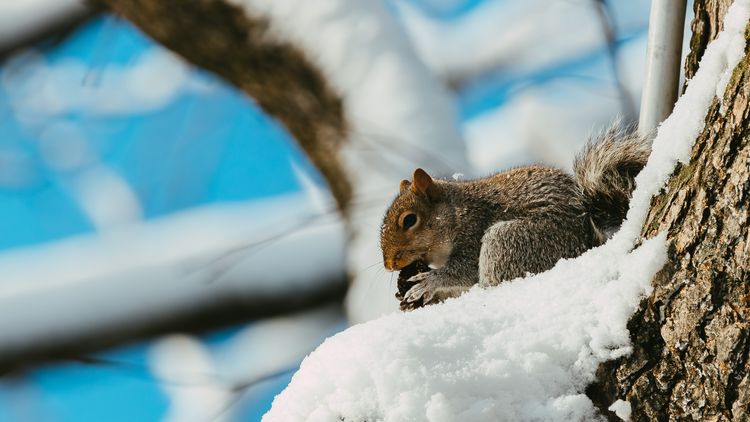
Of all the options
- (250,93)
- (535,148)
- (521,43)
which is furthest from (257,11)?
(521,43)

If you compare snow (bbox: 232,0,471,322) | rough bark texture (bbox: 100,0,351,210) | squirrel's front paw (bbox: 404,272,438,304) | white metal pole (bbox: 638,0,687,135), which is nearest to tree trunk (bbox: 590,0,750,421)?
white metal pole (bbox: 638,0,687,135)

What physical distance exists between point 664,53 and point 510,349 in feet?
2.16

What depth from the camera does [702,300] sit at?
1.10m

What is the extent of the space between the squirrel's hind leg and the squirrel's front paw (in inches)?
5.6

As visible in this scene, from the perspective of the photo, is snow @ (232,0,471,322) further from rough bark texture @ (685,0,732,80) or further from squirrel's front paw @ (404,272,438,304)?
rough bark texture @ (685,0,732,80)

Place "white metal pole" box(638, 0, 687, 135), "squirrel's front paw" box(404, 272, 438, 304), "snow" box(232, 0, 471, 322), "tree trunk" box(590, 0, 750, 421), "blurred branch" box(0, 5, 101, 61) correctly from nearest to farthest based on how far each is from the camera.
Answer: "tree trunk" box(590, 0, 750, 421)
"white metal pole" box(638, 0, 687, 135)
"squirrel's front paw" box(404, 272, 438, 304)
"snow" box(232, 0, 471, 322)
"blurred branch" box(0, 5, 101, 61)

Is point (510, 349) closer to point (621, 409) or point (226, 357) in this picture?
point (621, 409)

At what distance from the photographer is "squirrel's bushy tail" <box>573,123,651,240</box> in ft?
5.48

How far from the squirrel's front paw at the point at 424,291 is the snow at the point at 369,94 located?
2.67ft

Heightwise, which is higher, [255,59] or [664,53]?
[255,59]

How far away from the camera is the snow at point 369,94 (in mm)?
2822

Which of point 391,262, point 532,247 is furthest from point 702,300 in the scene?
point 391,262

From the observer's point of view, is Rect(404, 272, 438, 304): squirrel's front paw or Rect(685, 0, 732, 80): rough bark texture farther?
Rect(404, 272, 438, 304): squirrel's front paw

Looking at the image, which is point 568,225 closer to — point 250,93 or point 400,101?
point 400,101
